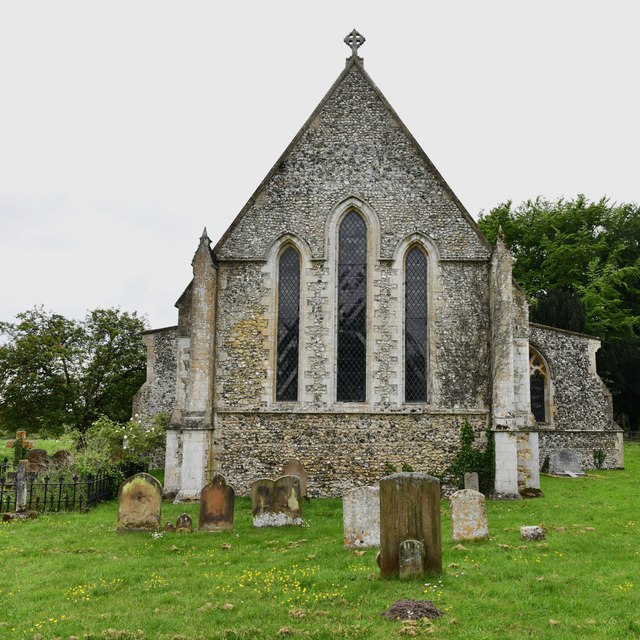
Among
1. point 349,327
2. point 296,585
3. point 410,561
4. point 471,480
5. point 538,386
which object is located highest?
point 349,327

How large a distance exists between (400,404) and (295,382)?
2.73m

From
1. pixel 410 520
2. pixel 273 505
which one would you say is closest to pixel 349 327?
pixel 273 505

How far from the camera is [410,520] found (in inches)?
314

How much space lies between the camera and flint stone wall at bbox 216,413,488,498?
1572cm

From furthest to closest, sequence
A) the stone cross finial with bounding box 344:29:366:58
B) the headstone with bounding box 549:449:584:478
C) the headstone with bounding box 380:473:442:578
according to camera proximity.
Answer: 1. the headstone with bounding box 549:449:584:478
2. the stone cross finial with bounding box 344:29:366:58
3. the headstone with bounding box 380:473:442:578

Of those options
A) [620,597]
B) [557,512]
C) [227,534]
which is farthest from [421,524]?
[557,512]

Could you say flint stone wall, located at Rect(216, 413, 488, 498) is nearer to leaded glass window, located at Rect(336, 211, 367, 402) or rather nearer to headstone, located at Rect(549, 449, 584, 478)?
leaded glass window, located at Rect(336, 211, 367, 402)

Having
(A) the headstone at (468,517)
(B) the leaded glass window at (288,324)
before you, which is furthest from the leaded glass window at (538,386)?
(A) the headstone at (468,517)

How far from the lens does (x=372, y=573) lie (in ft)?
26.8

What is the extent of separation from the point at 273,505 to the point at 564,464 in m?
14.9

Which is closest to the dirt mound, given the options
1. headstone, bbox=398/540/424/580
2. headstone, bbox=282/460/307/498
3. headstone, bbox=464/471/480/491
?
headstone, bbox=398/540/424/580

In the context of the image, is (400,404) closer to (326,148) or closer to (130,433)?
(326,148)

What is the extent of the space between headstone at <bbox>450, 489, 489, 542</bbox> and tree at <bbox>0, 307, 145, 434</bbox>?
1943cm

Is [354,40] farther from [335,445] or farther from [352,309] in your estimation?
[335,445]
